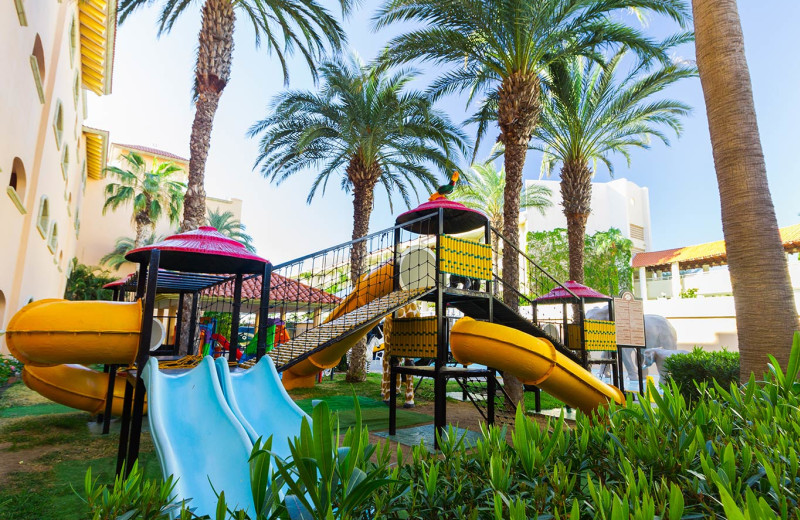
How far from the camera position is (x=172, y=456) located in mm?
3461

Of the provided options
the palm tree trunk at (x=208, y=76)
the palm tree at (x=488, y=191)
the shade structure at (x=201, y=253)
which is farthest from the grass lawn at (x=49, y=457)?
the palm tree at (x=488, y=191)

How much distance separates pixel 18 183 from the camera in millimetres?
10672

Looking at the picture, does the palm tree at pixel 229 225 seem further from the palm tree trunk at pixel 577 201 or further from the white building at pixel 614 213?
the palm tree trunk at pixel 577 201

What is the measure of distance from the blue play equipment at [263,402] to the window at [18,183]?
7508mm

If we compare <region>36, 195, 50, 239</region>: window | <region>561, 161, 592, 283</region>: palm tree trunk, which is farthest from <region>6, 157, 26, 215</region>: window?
<region>561, 161, 592, 283</region>: palm tree trunk

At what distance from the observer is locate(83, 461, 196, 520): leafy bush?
1466 mm

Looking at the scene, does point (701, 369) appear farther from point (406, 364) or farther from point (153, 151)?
Result: point (153, 151)

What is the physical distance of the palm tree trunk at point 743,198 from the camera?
16.0 ft

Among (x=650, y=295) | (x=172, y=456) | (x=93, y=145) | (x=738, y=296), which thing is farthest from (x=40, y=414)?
(x=650, y=295)

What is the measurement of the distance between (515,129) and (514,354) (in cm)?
679

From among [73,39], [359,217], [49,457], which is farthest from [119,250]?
[49,457]

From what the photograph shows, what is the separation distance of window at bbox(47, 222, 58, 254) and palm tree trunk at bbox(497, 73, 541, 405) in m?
13.9

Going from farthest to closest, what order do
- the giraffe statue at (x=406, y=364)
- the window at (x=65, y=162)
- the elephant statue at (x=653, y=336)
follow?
the elephant statue at (x=653, y=336), the window at (x=65, y=162), the giraffe statue at (x=406, y=364)

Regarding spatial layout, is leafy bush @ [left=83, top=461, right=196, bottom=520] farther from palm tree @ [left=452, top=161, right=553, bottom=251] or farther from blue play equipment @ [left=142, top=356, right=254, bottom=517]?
palm tree @ [left=452, top=161, right=553, bottom=251]
